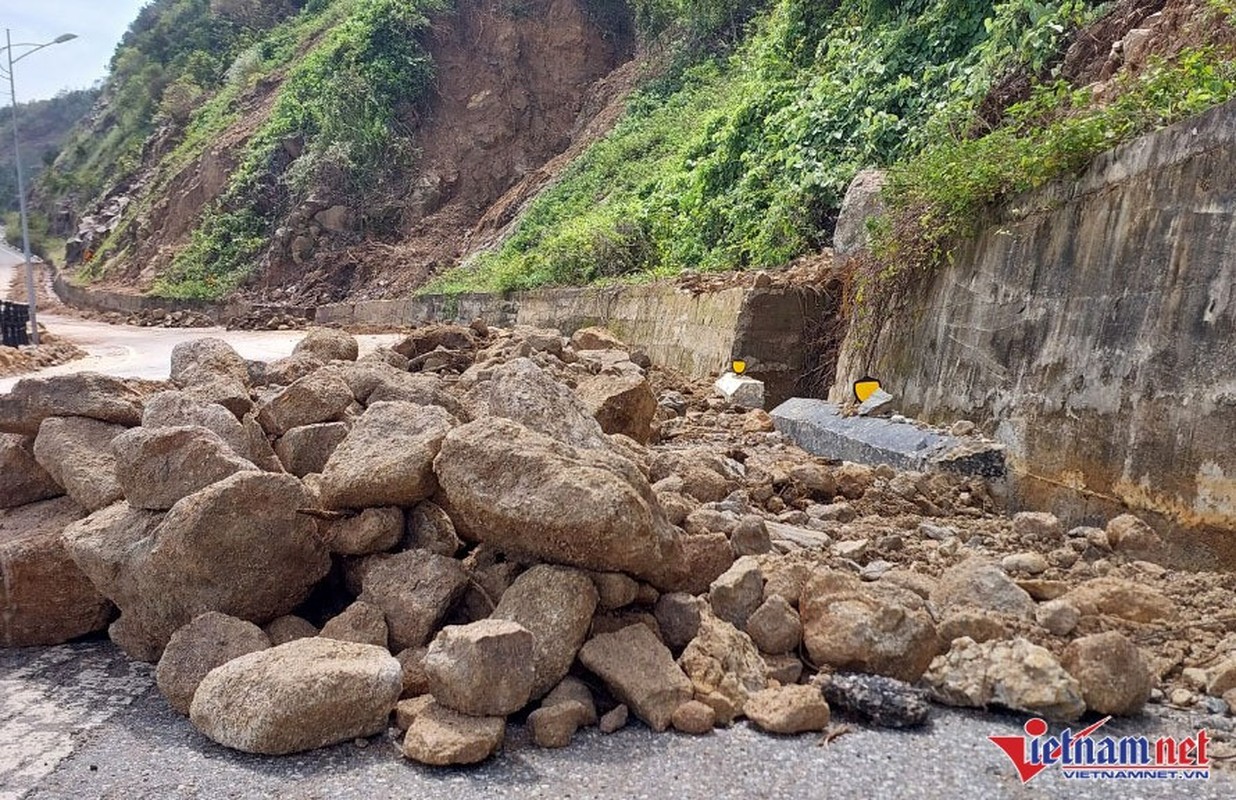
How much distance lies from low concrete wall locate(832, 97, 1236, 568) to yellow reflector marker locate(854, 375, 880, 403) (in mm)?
959

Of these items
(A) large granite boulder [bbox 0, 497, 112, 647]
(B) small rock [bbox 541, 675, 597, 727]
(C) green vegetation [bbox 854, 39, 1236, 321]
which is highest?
(C) green vegetation [bbox 854, 39, 1236, 321]

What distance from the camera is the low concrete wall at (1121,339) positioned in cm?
405

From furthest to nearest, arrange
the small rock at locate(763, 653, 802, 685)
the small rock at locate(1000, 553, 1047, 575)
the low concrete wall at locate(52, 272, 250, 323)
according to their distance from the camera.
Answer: the low concrete wall at locate(52, 272, 250, 323) < the small rock at locate(1000, 553, 1047, 575) < the small rock at locate(763, 653, 802, 685)

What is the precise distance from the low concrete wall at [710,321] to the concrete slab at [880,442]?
2.67 feet

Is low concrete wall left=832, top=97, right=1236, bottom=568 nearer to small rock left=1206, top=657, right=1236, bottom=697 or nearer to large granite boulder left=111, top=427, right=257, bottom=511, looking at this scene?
small rock left=1206, top=657, right=1236, bottom=697

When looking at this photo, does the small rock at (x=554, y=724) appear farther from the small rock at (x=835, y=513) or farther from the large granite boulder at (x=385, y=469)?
the small rock at (x=835, y=513)

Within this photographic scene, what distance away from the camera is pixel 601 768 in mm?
2867

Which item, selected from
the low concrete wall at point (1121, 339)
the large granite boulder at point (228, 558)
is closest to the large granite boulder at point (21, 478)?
the large granite boulder at point (228, 558)

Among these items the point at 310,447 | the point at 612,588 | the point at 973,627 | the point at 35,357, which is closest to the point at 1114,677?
the point at 973,627

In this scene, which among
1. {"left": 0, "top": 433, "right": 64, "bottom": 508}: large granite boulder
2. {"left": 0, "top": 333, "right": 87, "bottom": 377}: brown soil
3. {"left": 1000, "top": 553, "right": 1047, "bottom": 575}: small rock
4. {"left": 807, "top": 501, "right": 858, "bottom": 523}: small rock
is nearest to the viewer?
{"left": 1000, "top": 553, "right": 1047, "bottom": 575}: small rock

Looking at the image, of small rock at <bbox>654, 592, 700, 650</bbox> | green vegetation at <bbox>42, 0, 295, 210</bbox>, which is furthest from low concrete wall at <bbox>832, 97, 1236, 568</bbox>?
green vegetation at <bbox>42, 0, 295, 210</bbox>

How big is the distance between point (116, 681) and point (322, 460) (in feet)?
4.06

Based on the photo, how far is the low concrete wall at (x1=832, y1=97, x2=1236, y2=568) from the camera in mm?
4051

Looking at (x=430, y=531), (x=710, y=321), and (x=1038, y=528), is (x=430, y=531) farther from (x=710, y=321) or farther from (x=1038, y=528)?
(x=710, y=321)
